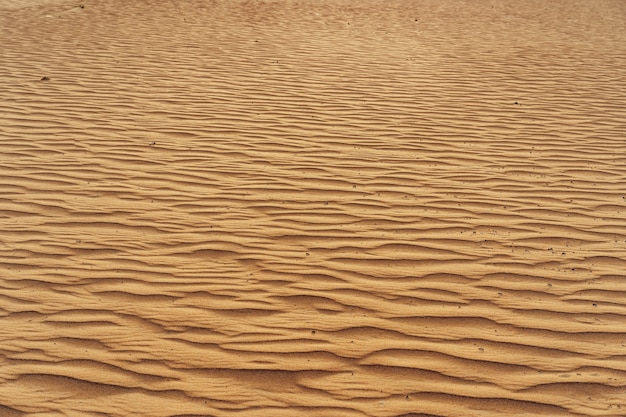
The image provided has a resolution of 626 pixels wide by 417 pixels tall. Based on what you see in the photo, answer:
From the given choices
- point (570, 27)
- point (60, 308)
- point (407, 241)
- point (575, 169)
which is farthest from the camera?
point (570, 27)

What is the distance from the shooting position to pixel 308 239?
A: 4652 mm

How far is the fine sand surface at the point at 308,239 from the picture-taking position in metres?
3.31

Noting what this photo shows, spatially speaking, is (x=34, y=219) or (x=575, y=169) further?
(x=575, y=169)

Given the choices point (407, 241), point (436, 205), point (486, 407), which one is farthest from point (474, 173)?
point (486, 407)

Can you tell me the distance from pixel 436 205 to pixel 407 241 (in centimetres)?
69

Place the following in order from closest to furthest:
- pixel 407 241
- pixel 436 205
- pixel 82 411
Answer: pixel 82 411 → pixel 407 241 → pixel 436 205

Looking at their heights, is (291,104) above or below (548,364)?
below

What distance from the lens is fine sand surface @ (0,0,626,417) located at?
3312mm

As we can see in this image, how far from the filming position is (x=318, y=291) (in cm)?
404

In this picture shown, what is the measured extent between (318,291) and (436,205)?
5.21ft

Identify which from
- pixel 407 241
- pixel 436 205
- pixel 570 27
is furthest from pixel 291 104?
pixel 570 27

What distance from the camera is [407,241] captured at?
4.64 metres

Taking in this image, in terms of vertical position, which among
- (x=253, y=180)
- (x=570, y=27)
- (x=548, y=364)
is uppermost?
(x=548, y=364)

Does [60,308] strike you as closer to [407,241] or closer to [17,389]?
[17,389]
